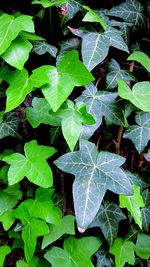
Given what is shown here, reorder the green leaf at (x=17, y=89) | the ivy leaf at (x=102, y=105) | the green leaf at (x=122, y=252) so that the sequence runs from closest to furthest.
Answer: the green leaf at (x=17, y=89), the ivy leaf at (x=102, y=105), the green leaf at (x=122, y=252)

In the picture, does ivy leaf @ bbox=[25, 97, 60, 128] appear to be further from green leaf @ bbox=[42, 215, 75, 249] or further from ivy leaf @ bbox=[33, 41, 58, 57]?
green leaf @ bbox=[42, 215, 75, 249]

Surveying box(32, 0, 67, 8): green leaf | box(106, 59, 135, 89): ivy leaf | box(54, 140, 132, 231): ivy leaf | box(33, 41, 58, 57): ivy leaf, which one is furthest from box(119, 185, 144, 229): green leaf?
box(32, 0, 67, 8): green leaf

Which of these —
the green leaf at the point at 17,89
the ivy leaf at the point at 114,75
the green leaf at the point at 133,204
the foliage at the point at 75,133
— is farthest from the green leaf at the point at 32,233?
the ivy leaf at the point at 114,75

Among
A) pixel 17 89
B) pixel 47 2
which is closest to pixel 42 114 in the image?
pixel 17 89

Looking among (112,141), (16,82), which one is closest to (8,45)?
(16,82)

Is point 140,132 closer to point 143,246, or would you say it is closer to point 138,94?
point 138,94

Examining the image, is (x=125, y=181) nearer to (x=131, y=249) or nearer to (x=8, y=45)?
(x=131, y=249)

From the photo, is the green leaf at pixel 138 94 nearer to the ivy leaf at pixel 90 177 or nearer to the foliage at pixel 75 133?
the foliage at pixel 75 133
